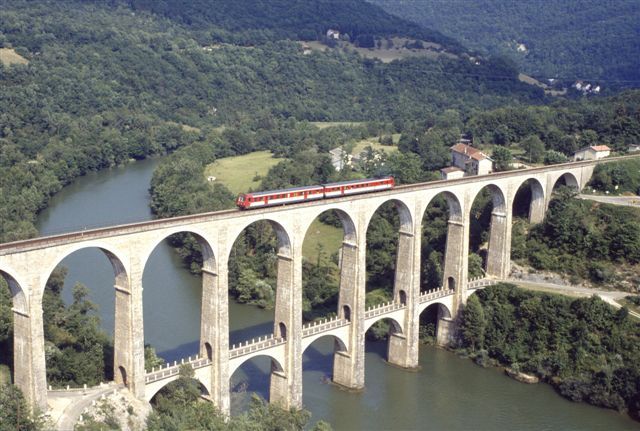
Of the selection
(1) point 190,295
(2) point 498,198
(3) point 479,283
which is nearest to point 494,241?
(2) point 498,198

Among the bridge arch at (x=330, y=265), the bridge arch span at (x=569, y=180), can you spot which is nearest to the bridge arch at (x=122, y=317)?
the bridge arch at (x=330, y=265)

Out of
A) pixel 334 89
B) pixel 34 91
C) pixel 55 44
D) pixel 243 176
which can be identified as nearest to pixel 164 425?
pixel 243 176

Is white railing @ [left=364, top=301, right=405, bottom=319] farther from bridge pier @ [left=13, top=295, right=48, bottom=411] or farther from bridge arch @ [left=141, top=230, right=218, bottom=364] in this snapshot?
bridge pier @ [left=13, top=295, right=48, bottom=411]

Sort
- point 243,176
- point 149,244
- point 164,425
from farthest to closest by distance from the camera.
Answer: point 243,176, point 149,244, point 164,425

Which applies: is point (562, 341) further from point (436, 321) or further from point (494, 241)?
point (494, 241)

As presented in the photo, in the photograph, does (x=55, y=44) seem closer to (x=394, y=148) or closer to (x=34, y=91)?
(x=34, y=91)

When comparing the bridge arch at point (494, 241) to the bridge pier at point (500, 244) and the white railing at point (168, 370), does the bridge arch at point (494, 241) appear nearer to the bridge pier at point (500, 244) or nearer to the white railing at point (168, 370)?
the bridge pier at point (500, 244)
